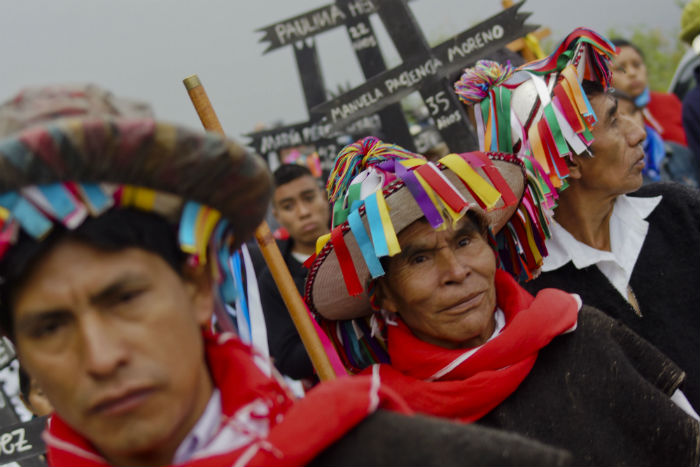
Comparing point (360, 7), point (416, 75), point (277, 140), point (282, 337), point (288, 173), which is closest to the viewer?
point (282, 337)

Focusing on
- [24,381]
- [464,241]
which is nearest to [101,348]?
[464,241]

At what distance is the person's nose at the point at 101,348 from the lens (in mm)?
1449

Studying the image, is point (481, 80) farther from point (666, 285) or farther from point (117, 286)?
point (117, 286)

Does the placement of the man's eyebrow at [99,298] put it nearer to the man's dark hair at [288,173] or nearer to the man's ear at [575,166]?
the man's ear at [575,166]

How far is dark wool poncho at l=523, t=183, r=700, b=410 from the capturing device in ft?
10.5

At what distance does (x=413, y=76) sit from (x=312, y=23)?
3.84 feet

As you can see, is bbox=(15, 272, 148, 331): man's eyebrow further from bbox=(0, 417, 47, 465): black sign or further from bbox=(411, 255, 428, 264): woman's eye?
bbox=(0, 417, 47, 465): black sign

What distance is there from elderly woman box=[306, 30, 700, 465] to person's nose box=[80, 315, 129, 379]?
45.8 inches

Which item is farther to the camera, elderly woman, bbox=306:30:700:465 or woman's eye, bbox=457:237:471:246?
woman's eye, bbox=457:237:471:246

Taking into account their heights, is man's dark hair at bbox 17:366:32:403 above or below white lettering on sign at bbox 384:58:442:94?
below

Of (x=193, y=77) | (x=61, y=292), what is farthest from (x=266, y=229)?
(x=61, y=292)

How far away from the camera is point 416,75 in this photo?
14.9 ft

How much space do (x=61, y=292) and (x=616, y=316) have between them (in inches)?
95.0

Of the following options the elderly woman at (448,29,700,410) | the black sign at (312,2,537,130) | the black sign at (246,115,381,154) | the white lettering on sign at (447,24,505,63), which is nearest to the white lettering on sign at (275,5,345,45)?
the black sign at (246,115,381,154)
